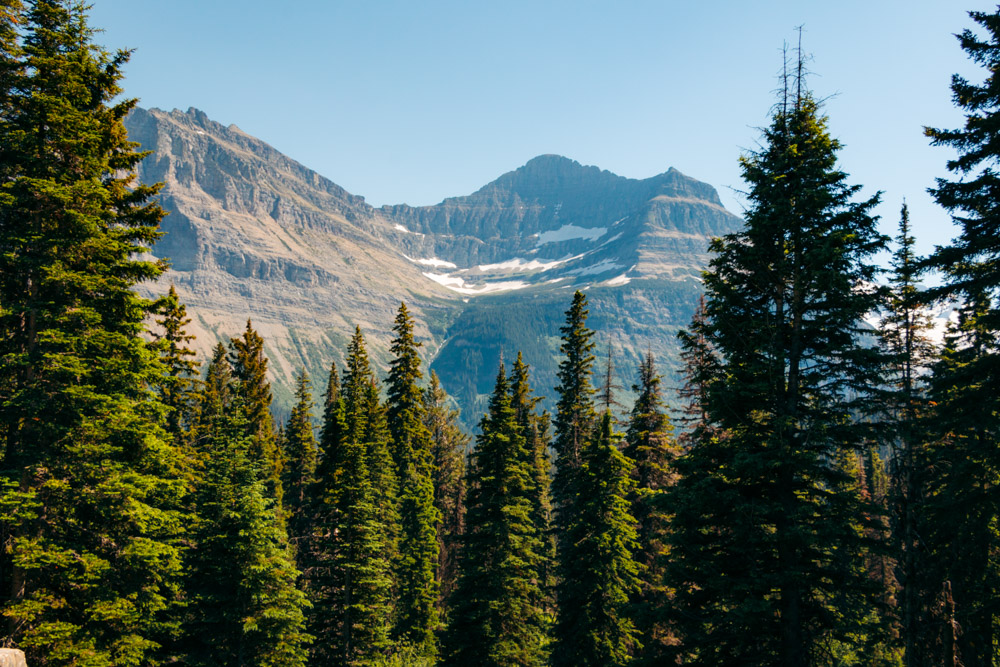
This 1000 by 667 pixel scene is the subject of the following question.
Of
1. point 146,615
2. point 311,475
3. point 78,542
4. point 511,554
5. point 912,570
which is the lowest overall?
point 311,475

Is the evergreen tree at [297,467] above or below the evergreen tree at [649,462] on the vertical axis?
below

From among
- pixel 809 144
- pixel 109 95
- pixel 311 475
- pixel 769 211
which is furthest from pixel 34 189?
pixel 311 475

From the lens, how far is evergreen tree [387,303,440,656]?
3528cm

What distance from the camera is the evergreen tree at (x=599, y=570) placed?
23.1 m

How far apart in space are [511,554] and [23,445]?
19022mm

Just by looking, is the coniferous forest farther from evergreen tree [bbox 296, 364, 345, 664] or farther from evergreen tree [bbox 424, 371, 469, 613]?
evergreen tree [bbox 424, 371, 469, 613]

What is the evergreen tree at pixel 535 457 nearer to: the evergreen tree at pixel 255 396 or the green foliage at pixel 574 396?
the green foliage at pixel 574 396

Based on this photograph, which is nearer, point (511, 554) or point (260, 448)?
point (511, 554)

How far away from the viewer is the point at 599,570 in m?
23.1

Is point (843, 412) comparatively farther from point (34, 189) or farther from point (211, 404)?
point (211, 404)

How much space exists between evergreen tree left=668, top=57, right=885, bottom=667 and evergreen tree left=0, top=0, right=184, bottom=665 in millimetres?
15370

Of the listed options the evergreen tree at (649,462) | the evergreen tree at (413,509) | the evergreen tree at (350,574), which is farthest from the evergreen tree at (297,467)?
the evergreen tree at (649,462)

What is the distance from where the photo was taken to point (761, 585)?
12953mm

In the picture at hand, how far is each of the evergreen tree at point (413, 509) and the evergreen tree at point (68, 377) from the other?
69.3ft
